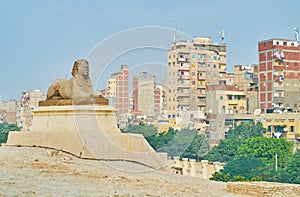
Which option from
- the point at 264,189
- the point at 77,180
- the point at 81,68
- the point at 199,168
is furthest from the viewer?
the point at 199,168

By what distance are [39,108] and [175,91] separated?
11.5 feet

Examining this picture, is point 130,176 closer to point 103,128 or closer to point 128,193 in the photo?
point 128,193

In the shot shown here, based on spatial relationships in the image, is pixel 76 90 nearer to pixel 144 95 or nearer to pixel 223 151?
pixel 144 95

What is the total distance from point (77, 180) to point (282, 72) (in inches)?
1802

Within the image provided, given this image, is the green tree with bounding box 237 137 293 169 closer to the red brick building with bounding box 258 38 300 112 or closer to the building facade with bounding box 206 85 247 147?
the building facade with bounding box 206 85 247 147

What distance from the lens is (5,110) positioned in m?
92.2

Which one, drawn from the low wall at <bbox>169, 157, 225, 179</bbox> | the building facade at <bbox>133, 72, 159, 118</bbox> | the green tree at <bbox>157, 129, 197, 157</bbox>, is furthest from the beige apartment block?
the low wall at <bbox>169, 157, 225, 179</bbox>

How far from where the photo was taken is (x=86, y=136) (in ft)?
44.9

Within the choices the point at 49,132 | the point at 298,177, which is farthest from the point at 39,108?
the point at 298,177

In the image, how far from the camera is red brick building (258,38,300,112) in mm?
53094

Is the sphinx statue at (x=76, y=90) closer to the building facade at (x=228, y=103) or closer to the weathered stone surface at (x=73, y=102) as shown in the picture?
the weathered stone surface at (x=73, y=102)

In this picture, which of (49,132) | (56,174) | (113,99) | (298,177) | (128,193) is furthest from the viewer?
(298,177)

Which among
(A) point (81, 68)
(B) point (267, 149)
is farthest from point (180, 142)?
(B) point (267, 149)

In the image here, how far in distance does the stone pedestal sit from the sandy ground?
1.75 ft
